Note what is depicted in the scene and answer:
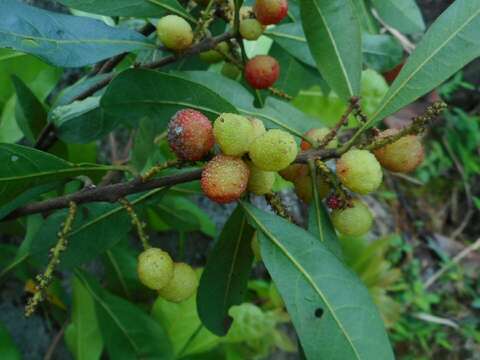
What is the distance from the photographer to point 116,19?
1434 mm

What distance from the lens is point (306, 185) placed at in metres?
0.92

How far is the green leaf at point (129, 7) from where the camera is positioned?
999 mm

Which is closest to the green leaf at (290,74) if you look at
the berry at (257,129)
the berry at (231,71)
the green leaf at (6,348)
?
the berry at (231,71)

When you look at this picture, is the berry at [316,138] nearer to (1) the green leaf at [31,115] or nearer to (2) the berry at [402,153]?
(2) the berry at [402,153]

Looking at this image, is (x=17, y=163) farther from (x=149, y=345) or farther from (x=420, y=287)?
(x=420, y=287)

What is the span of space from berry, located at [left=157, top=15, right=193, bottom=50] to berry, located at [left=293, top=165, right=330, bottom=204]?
32 cm

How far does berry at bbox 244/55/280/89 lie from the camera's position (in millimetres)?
1121

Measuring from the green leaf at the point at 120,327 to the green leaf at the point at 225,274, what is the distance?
0.47m

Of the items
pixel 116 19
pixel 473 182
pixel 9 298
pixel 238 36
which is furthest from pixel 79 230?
pixel 473 182

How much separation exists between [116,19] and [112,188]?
63 cm

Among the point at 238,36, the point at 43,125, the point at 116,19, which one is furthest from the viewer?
the point at 116,19

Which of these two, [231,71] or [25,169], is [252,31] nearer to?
[231,71]

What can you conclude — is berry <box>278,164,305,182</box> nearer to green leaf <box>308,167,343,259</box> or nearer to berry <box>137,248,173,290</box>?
green leaf <box>308,167,343,259</box>

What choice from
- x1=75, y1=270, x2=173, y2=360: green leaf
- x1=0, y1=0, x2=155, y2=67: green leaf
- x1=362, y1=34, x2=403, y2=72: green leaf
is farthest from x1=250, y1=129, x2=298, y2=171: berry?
x1=75, y1=270, x2=173, y2=360: green leaf
